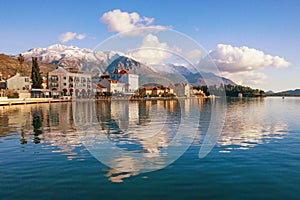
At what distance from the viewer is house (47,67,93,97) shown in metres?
160

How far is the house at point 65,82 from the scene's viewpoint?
160125 millimetres

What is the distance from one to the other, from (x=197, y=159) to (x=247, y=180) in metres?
4.97

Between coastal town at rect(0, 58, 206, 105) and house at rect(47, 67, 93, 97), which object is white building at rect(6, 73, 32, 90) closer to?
coastal town at rect(0, 58, 206, 105)

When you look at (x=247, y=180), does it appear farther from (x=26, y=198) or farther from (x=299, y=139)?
(x=299, y=139)

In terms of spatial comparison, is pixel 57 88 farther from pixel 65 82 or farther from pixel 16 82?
pixel 16 82

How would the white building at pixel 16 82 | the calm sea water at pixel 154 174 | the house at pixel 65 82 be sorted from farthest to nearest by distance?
the house at pixel 65 82
the white building at pixel 16 82
the calm sea water at pixel 154 174

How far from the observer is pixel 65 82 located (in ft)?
531

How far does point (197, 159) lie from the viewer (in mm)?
19188

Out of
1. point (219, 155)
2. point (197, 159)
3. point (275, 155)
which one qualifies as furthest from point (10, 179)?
point (275, 155)

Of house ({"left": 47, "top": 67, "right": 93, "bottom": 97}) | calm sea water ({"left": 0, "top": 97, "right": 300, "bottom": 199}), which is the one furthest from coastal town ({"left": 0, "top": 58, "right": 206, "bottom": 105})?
calm sea water ({"left": 0, "top": 97, "right": 300, "bottom": 199})

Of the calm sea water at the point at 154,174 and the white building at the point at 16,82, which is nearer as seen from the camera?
A: the calm sea water at the point at 154,174

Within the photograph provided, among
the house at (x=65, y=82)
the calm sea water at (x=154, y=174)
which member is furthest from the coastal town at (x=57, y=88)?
the calm sea water at (x=154, y=174)

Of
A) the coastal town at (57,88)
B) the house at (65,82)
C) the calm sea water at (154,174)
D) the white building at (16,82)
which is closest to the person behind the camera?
the calm sea water at (154,174)

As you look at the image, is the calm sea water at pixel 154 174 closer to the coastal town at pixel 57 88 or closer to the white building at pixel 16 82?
the coastal town at pixel 57 88
